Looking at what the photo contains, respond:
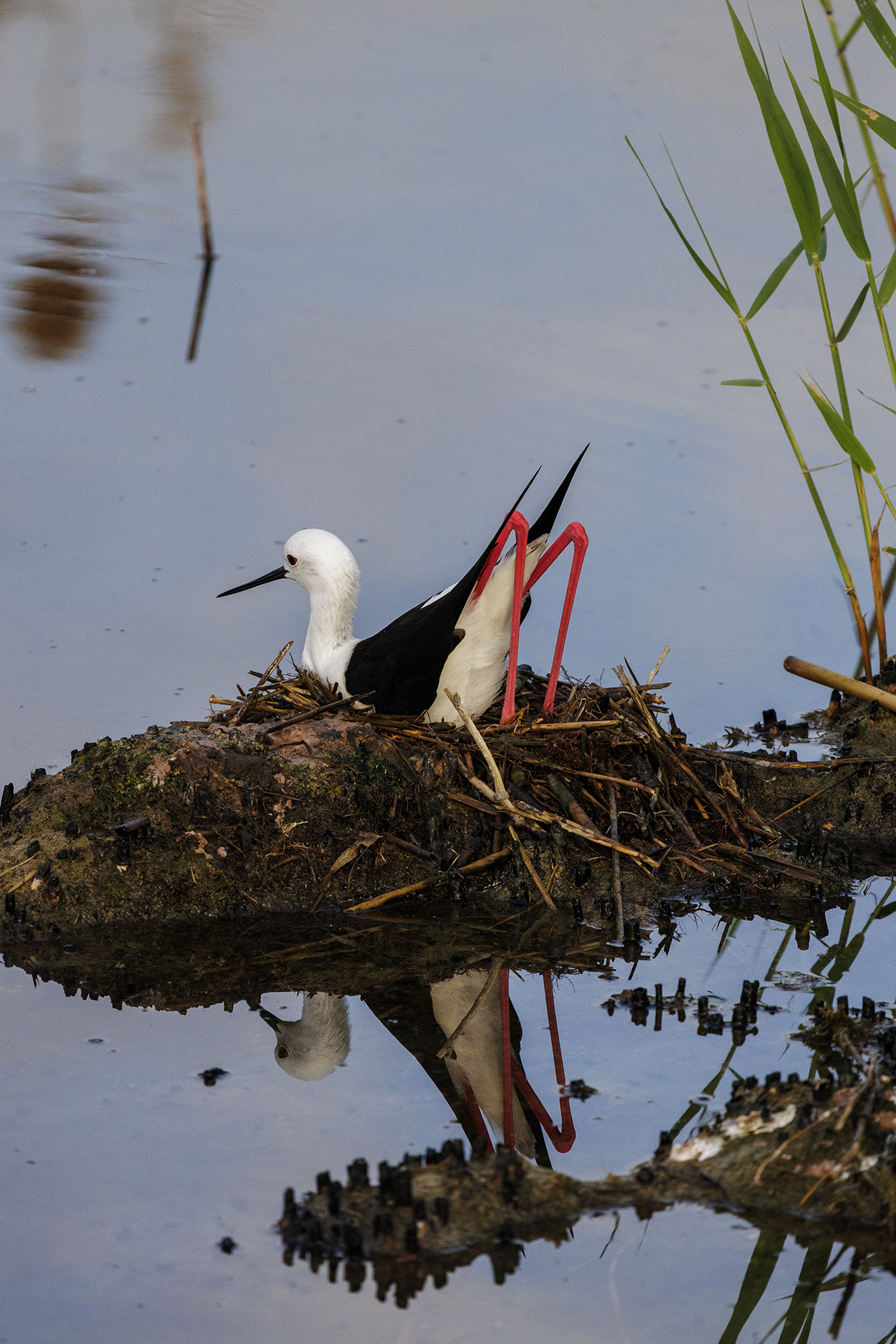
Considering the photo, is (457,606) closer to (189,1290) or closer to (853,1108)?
(853,1108)

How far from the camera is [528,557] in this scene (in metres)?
5.50

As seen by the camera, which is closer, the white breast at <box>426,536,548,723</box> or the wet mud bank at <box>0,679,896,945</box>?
the wet mud bank at <box>0,679,896,945</box>

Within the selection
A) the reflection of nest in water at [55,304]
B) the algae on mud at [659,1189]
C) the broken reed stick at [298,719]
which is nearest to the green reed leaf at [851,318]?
the broken reed stick at [298,719]

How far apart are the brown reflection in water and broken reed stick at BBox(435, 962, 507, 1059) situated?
6.69 m

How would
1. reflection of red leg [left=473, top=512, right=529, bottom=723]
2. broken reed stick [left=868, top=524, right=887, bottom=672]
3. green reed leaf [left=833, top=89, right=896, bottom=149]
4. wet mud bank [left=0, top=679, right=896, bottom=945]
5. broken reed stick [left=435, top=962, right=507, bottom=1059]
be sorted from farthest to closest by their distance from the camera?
broken reed stick [left=868, top=524, right=887, bottom=672] → green reed leaf [left=833, top=89, right=896, bottom=149] → reflection of red leg [left=473, top=512, right=529, bottom=723] → wet mud bank [left=0, top=679, right=896, bottom=945] → broken reed stick [left=435, top=962, right=507, bottom=1059]

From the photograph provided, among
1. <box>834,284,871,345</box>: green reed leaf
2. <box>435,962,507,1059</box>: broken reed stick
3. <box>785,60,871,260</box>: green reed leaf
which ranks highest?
<box>785,60,871,260</box>: green reed leaf

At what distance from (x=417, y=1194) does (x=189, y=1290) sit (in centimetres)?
56

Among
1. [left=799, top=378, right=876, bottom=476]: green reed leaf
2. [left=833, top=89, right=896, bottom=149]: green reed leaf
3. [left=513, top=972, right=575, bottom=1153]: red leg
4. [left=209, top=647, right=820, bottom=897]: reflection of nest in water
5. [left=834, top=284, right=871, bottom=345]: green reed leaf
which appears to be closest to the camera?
[left=513, top=972, right=575, bottom=1153]: red leg

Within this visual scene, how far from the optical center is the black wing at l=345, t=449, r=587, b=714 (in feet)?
17.6

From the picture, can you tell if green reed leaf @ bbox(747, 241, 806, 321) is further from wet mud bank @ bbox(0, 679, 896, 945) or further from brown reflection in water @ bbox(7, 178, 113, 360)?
brown reflection in water @ bbox(7, 178, 113, 360)

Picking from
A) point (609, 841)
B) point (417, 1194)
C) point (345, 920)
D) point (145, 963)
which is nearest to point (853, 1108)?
point (417, 1194)

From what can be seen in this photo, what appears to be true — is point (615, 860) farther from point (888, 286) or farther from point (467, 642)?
point (888, 286)

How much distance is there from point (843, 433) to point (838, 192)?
0.85m

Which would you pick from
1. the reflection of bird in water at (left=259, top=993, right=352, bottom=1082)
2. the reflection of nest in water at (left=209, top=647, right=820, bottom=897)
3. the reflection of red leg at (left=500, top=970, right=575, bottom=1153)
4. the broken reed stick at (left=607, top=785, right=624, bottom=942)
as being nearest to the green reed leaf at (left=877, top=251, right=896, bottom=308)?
the reflection of nest in water at (left=209, top=647, right=820, bottom=897)
